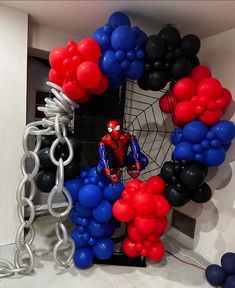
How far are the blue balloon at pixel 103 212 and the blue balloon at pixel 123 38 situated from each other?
109 centimetres

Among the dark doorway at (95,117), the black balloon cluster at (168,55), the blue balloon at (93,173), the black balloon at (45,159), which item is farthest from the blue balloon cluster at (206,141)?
the dark doorway at (95,117)

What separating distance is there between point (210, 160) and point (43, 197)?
2055 mm

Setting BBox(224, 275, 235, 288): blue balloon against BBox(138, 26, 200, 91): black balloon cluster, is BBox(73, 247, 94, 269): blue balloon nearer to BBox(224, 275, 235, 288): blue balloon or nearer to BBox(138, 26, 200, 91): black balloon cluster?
BBox(224, 275, 235, 288): blue balloon

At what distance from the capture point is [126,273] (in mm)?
1687

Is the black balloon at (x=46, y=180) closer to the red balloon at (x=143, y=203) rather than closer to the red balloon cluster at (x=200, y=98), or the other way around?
the red balloon at (x=143, y=203)

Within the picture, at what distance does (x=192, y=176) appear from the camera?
4.86 ft

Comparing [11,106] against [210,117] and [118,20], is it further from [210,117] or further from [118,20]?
[210,117]

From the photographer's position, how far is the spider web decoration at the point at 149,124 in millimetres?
2346

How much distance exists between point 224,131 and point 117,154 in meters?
0.77

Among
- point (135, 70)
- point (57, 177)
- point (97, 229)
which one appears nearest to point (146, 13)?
point (135, 70)

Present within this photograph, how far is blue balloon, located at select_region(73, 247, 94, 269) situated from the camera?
165 centimetres

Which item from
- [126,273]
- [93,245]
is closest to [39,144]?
[93,245]

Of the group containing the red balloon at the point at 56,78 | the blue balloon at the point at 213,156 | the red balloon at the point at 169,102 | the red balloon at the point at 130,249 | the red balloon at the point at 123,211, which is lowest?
the red balloon at the point at 130,249

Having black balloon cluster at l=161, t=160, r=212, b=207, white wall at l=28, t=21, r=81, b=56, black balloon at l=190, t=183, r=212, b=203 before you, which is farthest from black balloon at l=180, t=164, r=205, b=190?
white wall at l=28, t=21, r=81, b=56
